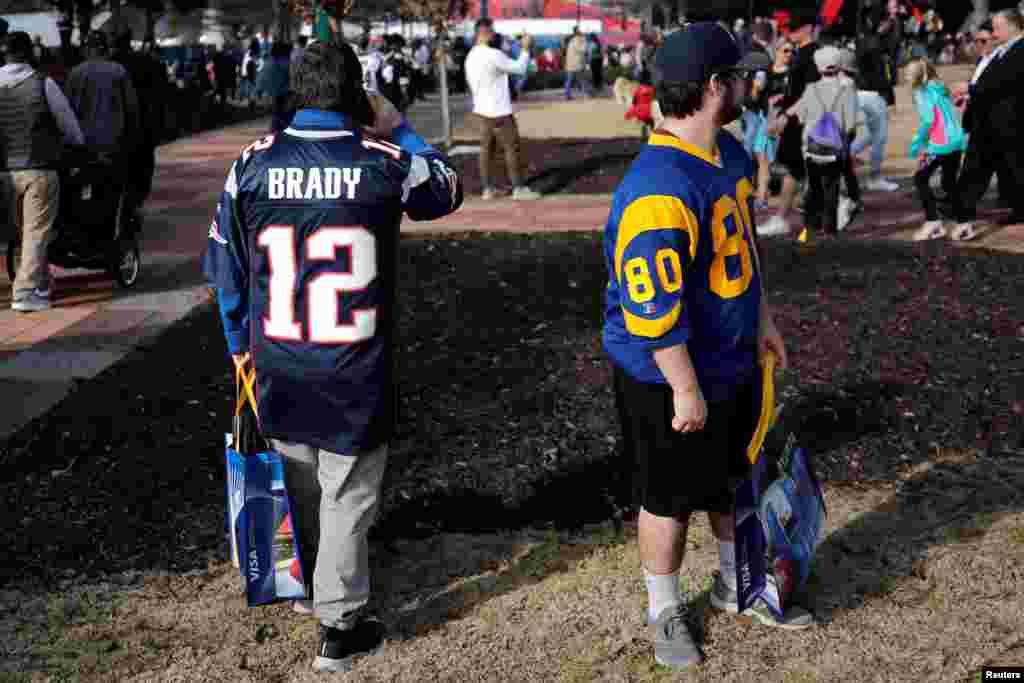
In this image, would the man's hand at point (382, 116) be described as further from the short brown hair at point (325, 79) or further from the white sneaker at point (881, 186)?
the white sneaker at point (881, 186)

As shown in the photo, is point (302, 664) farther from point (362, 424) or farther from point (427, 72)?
point (427, 72)

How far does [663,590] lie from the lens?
12.7ft

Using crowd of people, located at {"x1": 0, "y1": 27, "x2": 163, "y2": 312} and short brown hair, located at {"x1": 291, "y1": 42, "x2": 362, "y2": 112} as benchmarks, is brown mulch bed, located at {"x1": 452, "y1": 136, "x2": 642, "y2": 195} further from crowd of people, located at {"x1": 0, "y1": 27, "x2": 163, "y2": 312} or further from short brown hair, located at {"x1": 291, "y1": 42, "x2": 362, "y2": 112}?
short brown hair, located at {"x1": 291, "y1": 42, "x2": 362, "y2": 112}

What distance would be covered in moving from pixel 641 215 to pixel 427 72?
123 ft

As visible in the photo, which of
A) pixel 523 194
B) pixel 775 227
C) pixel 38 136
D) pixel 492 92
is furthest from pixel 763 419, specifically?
pixel 523 194

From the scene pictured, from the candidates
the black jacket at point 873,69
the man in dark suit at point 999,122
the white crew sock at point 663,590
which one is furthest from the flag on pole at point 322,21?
the white crew sock at point 663,590

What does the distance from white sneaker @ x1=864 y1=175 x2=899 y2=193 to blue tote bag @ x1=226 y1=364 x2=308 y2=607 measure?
36.6 ft

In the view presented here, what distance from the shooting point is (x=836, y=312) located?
780cm

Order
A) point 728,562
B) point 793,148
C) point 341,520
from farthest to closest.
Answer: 1. point 793,148
2. point 728,562
3. point 341,520

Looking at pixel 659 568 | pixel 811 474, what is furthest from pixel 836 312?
pixel 659 568

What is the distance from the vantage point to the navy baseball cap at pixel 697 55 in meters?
3.49

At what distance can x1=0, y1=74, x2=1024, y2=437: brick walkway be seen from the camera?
293 inches

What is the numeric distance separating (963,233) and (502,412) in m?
6.27

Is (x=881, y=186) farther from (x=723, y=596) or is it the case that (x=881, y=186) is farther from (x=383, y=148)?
(x=383, y=148)
